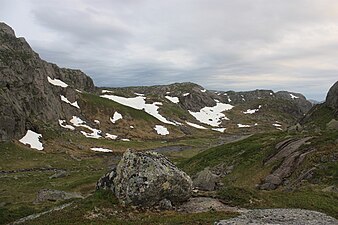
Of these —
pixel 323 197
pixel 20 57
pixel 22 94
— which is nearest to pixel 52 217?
pixel 323 197

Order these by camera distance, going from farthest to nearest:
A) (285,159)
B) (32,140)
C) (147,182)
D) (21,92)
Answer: (21,92), (32,140), (285,159), (147,182)

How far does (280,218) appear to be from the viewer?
78.8 feet

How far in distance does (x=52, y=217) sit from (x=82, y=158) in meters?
93.9

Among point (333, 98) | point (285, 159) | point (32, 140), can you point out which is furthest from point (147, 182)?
point (32, 140)

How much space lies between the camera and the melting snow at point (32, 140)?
399ft

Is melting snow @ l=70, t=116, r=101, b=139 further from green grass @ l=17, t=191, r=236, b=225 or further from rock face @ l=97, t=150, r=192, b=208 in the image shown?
green grass @ l=17, t=191, r=236, b=225

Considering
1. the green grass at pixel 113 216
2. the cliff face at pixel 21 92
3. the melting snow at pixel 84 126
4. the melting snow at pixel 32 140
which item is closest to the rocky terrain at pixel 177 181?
the green grass at pixel 113 216

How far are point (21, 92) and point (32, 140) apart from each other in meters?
29.7

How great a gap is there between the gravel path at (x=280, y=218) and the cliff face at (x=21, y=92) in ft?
351

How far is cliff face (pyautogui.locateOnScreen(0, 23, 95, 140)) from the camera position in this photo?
122m

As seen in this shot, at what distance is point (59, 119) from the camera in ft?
539

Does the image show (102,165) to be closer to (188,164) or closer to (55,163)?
(55,163)

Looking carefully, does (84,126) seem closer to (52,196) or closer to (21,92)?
(21,92)

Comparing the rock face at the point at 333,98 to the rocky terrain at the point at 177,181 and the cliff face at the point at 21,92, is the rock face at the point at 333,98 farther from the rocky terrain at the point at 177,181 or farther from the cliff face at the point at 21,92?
the cliff face at the point at 21,92
